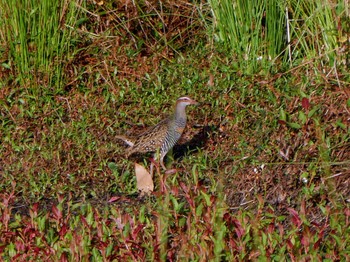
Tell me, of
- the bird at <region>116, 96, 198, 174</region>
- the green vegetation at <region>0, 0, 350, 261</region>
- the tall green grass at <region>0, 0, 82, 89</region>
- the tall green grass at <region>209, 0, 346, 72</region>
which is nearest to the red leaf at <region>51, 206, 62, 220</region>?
the green vegetation at <region>0, 0, 350, 261</region>

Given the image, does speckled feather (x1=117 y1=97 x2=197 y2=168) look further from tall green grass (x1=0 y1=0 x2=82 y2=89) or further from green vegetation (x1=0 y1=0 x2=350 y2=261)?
tall green grass (x1=0 y1=0 x2=82 y2=89)

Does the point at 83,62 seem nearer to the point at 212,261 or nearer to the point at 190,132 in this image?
the point at 190,132

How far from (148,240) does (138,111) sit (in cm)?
276

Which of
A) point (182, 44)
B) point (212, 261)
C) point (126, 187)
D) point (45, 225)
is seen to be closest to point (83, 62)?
point (182, 44)

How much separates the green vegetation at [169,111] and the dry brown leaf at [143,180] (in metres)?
0.07

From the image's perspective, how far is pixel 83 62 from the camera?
9.33 meters

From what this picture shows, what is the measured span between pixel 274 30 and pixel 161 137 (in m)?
1.66

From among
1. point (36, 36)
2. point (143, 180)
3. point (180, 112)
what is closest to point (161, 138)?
point (180, 112)

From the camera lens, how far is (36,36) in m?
8.75

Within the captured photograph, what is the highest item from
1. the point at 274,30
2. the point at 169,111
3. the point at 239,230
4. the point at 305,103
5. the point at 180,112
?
the point at 239,230

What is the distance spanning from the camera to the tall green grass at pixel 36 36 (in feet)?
28.6

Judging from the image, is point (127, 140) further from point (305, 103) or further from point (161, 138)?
point (305, 103)

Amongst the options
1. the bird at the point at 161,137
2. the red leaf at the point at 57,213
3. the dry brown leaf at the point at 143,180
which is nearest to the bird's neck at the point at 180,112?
the bird at the point at 161,137

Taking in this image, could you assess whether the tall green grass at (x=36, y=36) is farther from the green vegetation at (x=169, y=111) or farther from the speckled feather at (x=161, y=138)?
the speckled feather at (x=161, y=138)
